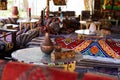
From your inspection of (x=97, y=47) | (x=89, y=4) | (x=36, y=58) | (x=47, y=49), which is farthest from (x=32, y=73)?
(x=89, y=4)

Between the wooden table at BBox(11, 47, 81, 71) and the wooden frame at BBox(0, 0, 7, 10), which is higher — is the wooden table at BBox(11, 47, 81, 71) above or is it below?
below

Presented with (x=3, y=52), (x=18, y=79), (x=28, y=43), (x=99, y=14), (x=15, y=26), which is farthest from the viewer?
(x=99, y=14)

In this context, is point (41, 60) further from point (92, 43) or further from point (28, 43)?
point (28, 43)

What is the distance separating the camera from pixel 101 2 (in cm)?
1319

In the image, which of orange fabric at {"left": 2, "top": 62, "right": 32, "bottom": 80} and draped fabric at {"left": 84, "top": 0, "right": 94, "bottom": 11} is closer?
orange fabric at {"left": 2, "top": 62, "right": 32, "bottom": 80}

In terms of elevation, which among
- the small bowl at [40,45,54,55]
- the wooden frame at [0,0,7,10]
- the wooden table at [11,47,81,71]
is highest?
the wooden frame at [0,0,7,10]

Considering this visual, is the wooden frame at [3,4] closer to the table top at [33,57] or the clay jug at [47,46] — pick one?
the table top at [33,57]

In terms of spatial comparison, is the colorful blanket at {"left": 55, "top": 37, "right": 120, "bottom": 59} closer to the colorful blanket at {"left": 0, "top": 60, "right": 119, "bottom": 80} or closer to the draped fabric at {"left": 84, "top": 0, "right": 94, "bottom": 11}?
the colorful blanket at {"left": 0, "top": 60, "right": 119, "bottom": 80}

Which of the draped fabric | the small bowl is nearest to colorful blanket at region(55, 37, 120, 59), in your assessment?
the small bowl

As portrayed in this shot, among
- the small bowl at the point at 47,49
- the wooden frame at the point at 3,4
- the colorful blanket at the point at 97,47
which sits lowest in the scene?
the colorful blanket at the point at 97,47

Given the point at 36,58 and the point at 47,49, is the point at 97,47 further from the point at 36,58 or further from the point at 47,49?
the point at 36,58

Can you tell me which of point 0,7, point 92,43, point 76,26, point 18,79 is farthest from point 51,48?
point 0,7

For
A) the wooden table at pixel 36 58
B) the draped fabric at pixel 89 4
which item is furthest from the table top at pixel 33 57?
the draped fabric at pixel 89 4

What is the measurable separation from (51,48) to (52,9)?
8203mm
